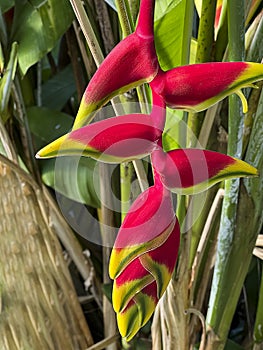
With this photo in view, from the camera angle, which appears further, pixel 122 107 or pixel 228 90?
pixel 122 107

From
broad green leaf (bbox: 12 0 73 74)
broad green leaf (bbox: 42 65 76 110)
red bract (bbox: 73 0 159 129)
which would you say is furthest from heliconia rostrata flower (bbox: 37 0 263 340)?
broad green leaf (bbox: 42 65 76 110)

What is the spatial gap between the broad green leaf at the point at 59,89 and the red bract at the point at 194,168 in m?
0.35

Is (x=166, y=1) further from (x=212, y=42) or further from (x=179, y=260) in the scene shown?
(x=179, y=260)

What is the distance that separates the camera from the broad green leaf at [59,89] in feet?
1.85

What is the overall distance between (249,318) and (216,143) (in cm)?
23

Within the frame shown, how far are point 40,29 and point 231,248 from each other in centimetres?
21

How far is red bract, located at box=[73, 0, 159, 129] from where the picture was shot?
21cm

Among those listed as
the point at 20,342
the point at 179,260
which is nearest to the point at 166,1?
the point at 179,260

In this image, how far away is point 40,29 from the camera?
42 centimetres

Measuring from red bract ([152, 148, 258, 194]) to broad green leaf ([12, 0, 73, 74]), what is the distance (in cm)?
22

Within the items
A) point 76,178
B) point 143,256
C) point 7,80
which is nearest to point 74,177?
point 76,178

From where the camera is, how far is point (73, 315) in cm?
48

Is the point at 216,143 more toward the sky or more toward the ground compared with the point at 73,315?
more toward the sky

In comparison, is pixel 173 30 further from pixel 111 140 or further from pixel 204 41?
pixel 111 140
